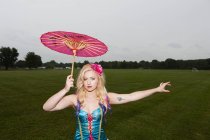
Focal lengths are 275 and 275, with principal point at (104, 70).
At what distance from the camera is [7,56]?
156 m

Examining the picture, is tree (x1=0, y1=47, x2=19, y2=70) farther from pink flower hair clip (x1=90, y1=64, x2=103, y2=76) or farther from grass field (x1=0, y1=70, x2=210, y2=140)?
pink flower hair clip (x1=90, y1=64, x2=103, y2=76)

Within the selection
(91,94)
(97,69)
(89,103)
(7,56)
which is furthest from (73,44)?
(7,56)

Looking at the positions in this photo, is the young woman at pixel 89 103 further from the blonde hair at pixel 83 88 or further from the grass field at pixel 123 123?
the grass field at pixel 123 123

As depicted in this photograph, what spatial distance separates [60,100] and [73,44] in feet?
2.91

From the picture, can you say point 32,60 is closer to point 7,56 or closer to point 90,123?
point 7,56

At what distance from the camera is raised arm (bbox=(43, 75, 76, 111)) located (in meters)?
3.80

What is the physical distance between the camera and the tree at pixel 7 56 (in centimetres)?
15525

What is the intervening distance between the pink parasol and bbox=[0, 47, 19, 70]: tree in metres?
160

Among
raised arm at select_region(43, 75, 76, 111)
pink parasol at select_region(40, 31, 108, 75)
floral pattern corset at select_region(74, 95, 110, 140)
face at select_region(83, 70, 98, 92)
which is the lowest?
floral pattern corset at select_region(74, 95, 110, 140)

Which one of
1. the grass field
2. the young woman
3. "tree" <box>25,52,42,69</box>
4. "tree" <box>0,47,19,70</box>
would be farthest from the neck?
"tree" <box>25,52,42,69</box>

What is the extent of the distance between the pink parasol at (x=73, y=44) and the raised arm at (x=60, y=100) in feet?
1.99

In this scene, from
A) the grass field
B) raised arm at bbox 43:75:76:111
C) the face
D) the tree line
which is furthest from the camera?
the tree line

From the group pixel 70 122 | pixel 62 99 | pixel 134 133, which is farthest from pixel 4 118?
pixel 62 99

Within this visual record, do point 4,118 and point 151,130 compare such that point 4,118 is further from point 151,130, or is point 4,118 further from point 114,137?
point 151,130
